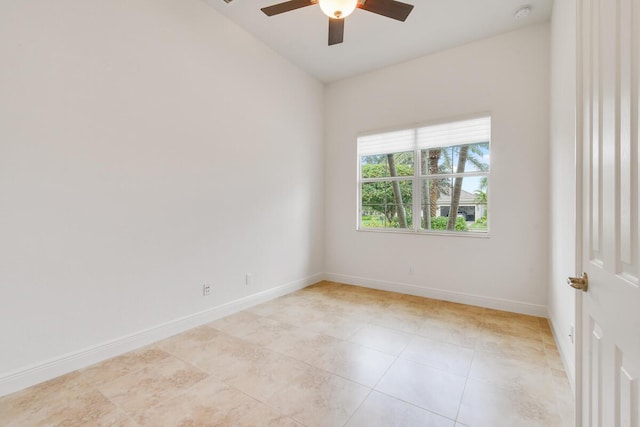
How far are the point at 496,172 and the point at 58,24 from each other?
4.18 meters

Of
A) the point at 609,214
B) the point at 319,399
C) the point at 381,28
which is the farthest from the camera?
the point at 381,28

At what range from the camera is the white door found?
2.52ft

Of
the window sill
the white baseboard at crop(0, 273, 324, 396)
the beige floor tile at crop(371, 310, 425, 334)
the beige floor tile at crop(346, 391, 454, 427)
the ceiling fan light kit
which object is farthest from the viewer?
the window sill

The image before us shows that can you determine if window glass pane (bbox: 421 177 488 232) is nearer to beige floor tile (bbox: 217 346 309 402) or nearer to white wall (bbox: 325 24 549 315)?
white wall (bbox: 325 24 549 315)

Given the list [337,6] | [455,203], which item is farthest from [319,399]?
[455,203]

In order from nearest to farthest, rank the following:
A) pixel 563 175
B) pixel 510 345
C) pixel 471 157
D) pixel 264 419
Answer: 1. pixel 264 419
2. pixel 563 175
3. pixel 510 345
4. pixel 471 157

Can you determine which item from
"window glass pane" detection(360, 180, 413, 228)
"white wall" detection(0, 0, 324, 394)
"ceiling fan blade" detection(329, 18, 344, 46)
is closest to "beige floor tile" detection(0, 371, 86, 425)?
"white wall" detection(0, 0, 324, 394)

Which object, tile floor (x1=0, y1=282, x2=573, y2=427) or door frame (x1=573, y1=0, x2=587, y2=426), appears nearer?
door frame (x1=573, y1=0, x2=587, y2=426)

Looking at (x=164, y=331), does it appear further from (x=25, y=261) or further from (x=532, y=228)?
(x=532, y=228)

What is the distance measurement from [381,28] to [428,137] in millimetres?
1430

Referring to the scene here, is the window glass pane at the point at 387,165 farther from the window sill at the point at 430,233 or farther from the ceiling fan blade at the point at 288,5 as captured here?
the ceiling fan blade at the point at 288,5

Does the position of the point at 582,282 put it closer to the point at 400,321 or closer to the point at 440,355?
the point at 440,355

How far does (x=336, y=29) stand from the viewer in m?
2.34

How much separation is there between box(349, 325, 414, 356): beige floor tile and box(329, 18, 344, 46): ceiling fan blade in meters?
2.64
